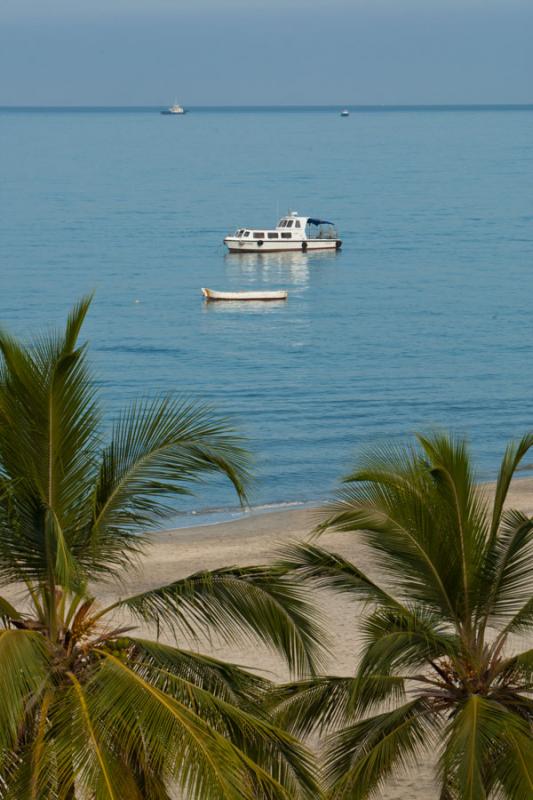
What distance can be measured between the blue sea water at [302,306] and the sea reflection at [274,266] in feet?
0.70

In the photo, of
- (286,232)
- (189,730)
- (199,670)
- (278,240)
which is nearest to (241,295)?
(278,240)

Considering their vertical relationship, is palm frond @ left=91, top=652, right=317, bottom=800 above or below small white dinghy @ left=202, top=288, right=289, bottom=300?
below

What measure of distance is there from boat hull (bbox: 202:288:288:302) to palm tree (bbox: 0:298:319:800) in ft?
163

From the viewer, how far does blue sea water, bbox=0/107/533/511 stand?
3847cm

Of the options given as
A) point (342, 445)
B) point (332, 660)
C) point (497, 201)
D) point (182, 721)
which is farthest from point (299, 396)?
point (497, 201)

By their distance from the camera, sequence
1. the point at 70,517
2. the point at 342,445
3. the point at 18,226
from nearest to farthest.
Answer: the point at 70,517, the point at 342,445, the point at 18,226

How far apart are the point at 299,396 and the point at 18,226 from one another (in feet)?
180

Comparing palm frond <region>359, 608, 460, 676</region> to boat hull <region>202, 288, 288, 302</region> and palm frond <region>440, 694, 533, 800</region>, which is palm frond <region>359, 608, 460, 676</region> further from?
boat hull <region>202, 288, 288, 302</region>

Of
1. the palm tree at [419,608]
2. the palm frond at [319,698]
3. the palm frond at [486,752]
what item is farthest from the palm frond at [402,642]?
the palm frond at [486,752]

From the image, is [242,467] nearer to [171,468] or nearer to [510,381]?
[171,468]

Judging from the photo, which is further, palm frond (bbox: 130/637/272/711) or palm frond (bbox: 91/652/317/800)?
palm frond (bbox: 130/637/272/711)

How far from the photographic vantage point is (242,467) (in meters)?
10.0

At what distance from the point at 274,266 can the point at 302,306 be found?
469 inches

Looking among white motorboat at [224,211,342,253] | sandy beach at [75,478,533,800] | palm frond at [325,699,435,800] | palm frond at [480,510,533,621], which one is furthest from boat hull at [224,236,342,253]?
palm frond at [325,699,435,800]
